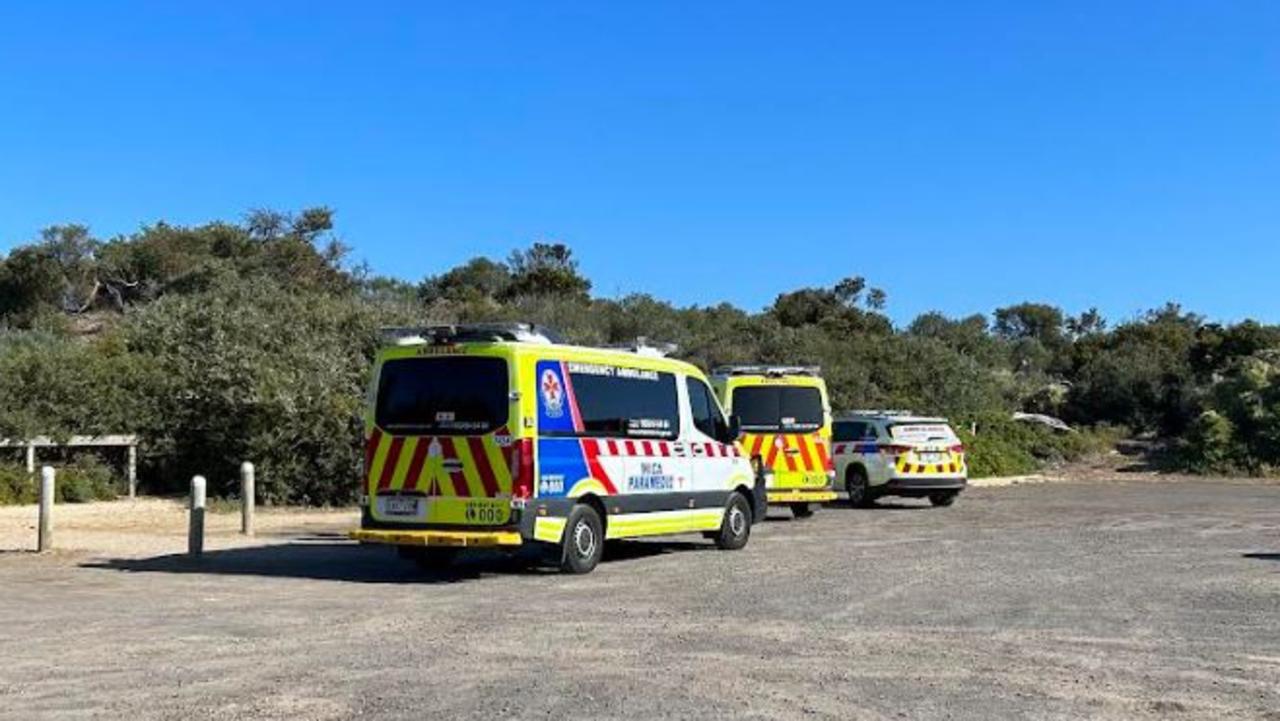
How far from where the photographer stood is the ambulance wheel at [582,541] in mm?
13664

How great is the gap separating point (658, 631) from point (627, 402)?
513 cm

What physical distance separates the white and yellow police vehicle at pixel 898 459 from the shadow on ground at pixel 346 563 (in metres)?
8.06

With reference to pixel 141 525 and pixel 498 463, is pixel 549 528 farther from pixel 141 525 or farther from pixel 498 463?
pixel 141 525

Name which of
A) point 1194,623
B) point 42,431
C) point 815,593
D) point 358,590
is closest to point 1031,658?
point 1194,623

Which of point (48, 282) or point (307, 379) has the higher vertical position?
point (48, 282)

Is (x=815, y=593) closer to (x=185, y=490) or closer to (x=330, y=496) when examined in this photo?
(x=330, y=496)

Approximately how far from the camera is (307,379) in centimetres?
2338

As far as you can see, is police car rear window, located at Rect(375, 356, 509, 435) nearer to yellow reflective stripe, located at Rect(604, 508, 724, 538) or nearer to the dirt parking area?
the dirt parking area

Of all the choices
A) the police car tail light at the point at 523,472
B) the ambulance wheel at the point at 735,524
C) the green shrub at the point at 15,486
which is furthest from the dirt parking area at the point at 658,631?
the green shrub at the point at 15,486

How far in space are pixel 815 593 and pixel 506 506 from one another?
10.1 ft

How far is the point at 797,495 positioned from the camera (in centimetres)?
2100

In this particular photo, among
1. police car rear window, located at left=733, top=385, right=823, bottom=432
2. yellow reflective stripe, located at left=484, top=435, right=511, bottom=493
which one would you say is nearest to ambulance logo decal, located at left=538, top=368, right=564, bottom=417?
yellow reflective stripe, located at left=484, top=435, right=511, bottom=493

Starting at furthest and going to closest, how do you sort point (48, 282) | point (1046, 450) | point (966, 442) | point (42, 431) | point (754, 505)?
1. point (48, 282)
2. point (1046, 450)
3. point (966, 442)
4. point (42, 431)
5. point (754, 505)

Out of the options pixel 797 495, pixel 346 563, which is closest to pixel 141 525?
pixel 346 563
